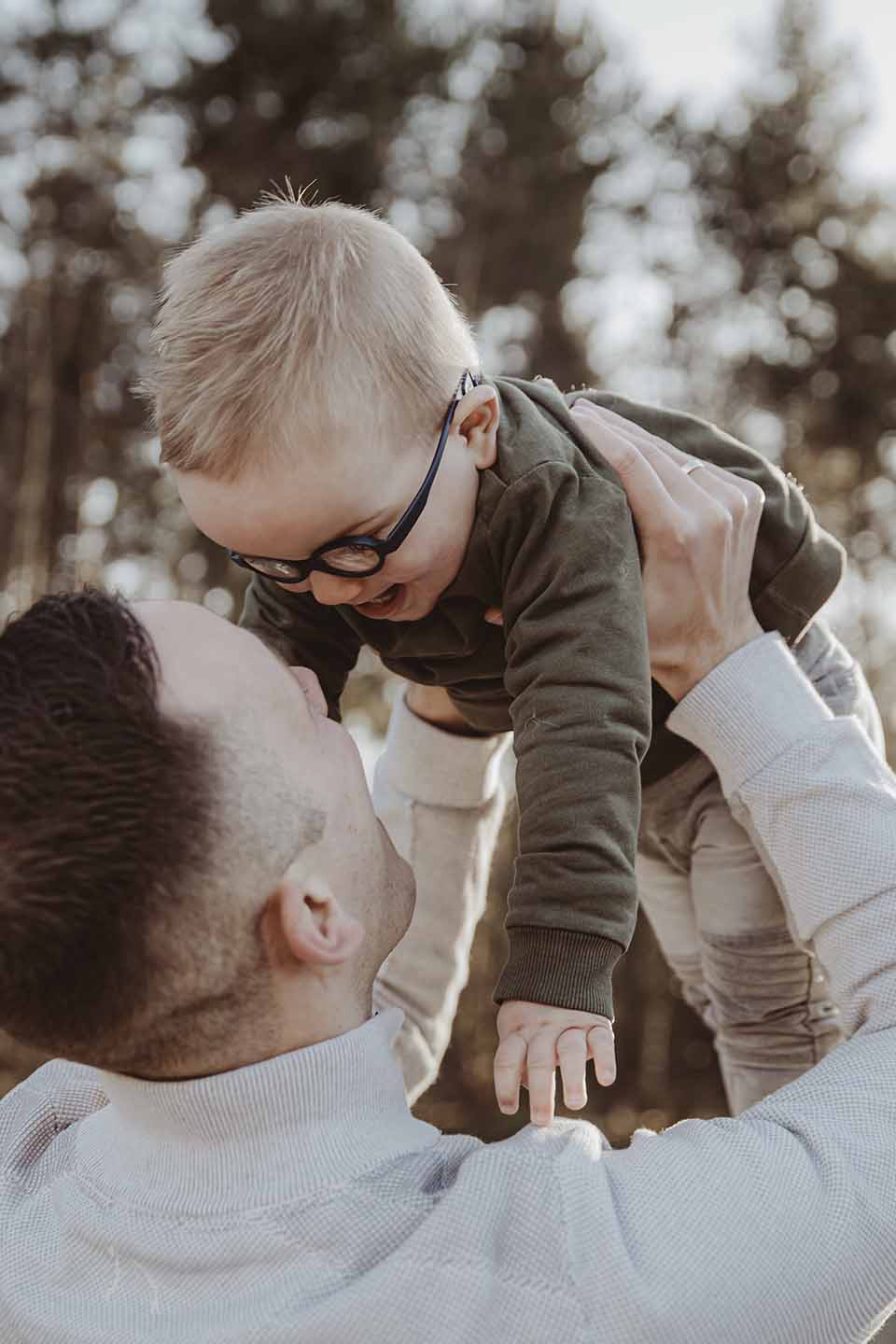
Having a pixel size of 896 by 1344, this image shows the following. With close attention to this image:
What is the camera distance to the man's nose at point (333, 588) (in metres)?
1.85

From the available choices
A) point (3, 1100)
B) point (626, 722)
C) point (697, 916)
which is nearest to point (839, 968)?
point (626, 722)

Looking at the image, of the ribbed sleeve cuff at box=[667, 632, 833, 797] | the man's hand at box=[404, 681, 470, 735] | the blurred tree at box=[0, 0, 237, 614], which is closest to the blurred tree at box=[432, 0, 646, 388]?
the blurred tree at box=[0, 0, 237, 614]

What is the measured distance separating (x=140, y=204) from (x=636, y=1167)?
12.4 metres

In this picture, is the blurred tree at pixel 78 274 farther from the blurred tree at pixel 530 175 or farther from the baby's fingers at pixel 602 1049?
the baby's fingers at pixel 602 1049

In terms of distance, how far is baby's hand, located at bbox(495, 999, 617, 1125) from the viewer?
1.55 meters

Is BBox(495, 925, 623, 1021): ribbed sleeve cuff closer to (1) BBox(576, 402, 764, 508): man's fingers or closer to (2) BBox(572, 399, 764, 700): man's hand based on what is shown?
(2) BBox(572, 399, 764, 700): man's hand

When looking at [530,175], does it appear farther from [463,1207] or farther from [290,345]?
[463,1207]

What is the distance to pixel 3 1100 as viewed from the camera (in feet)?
5.35

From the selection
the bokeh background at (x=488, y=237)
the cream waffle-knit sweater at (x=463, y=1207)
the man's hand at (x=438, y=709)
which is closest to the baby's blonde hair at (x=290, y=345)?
the man's hand at (x=438, y=709)

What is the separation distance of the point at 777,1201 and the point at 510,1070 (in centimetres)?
42

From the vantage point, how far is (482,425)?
1928mm

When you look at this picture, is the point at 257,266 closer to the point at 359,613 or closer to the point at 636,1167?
the point at 359,613

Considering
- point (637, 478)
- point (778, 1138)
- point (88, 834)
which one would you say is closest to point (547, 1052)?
point (778, 1138)

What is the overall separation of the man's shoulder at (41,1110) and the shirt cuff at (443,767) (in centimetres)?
83
